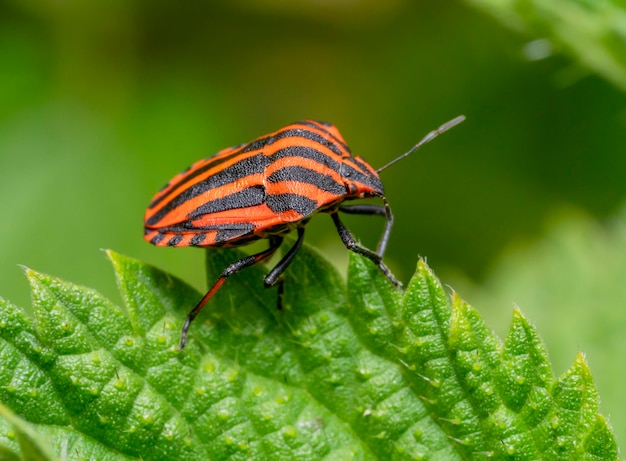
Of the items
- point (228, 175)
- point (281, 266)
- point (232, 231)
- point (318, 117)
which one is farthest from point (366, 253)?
point (318, 117)

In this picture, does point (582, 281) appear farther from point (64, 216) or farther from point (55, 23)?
point (55, 23)

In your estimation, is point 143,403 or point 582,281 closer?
point 143,403

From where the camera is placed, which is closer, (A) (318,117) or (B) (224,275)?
(B) (224,275)

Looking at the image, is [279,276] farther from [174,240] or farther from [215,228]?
[174,240]

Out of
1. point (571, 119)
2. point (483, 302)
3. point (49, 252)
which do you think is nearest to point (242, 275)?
point (483, 302)

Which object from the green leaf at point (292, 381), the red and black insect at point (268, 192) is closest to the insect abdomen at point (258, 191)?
the red and black insect at point (268, 192)

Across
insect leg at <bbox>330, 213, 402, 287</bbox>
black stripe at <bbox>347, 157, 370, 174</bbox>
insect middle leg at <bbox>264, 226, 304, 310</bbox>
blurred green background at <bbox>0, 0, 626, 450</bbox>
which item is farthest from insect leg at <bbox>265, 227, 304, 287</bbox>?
blurred green background at <bbox>0, 0, 626, 450</bbox>
